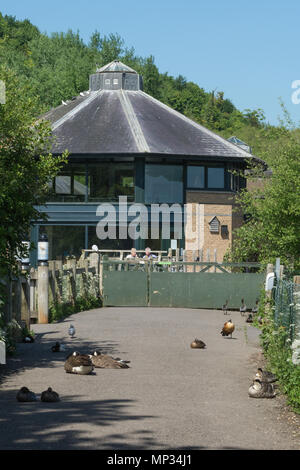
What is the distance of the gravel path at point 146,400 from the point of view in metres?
9.09

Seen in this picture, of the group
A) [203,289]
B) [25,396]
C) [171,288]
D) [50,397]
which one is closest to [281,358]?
[50,397]

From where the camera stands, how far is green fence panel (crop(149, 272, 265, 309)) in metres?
29.5

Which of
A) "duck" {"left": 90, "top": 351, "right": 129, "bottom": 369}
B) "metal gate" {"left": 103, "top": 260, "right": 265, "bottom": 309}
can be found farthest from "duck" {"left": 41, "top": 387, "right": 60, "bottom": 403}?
"metal gate" {"left": 103, "top": 260, "right": 265, "bottom": 309}

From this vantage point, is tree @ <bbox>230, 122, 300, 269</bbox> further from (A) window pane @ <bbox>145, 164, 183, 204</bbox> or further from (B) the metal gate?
(A) window pane @ <bbox>145, 164, 183, 204</bbox>

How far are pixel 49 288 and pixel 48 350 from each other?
750 cm

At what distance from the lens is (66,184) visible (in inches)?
1849

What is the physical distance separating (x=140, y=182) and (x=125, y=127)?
344 centimetres

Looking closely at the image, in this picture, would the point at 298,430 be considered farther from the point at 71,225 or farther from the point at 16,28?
the point at 16,28

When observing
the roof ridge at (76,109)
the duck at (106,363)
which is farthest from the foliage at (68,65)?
the duck at (106,363)

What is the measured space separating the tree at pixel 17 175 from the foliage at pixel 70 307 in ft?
27.0

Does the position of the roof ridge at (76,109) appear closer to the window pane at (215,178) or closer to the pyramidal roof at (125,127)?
the pyramidal roof at (125,127)

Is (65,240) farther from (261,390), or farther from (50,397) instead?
(50,397)

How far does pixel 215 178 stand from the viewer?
47.2m

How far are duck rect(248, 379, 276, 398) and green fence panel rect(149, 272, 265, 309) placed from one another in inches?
675
